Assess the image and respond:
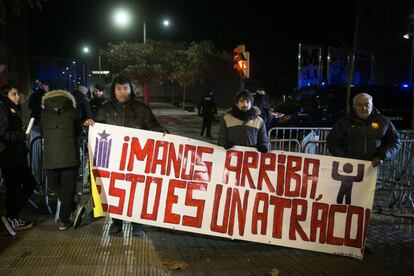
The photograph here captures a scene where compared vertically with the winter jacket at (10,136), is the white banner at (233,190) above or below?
below

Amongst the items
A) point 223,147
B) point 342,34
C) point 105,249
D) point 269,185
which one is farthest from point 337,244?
point 342,34

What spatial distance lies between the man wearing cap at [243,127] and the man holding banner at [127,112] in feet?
2.54

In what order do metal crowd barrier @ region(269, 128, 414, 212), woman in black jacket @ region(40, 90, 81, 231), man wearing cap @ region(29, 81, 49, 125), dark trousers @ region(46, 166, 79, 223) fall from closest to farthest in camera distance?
woman in black jacket @ region(40, 90, 81, 231) → dark trousers @ region(46, 166, 79, 223) → metal crowd barrier @ region(269, 128, 414, 212) → man wearing cap @ region(29, 81, 49, 125)

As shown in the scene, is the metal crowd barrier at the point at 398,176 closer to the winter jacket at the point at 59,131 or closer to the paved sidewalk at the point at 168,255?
the paved sidewalk at the point at 168,255

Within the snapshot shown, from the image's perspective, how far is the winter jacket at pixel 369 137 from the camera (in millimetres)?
5602

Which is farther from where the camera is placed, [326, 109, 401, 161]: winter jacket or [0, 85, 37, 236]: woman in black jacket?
[0, 85, 37, 236]: woman in black jacket

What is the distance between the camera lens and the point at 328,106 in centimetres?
1602

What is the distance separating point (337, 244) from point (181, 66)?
115ft

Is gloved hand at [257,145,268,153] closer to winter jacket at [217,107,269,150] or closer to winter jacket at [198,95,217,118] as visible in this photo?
winter jacket at [217,107,269,150]

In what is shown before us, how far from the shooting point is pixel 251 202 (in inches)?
222

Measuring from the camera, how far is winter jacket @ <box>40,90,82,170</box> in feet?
19.3

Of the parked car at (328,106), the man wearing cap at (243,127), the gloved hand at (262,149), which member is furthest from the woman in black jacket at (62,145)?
the parked car at (328,106)

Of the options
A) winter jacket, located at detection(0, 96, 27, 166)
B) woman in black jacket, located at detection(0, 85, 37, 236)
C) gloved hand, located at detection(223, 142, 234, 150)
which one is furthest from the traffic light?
winter jacket, located at detection(0, 96, 27, 166)

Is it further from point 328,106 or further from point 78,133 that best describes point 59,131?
point 328,106
